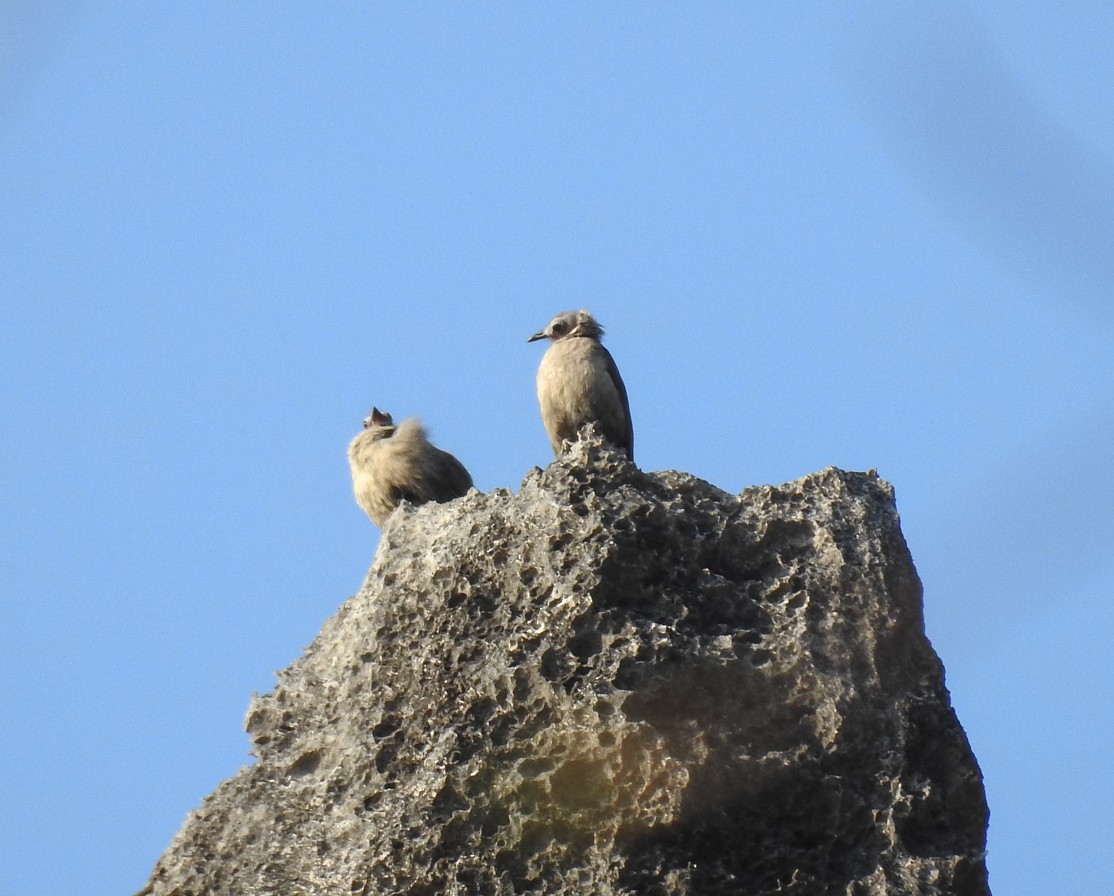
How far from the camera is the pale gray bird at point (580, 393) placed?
480 inches

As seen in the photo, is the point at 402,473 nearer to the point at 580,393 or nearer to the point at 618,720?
the point at 580,393

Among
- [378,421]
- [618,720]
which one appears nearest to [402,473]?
[378,421]

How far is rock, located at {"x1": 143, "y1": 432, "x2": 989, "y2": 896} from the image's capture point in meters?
6.57

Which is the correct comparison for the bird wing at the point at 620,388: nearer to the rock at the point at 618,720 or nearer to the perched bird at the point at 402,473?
the perched bird at the point at 402,473

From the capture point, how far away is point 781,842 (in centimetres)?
664

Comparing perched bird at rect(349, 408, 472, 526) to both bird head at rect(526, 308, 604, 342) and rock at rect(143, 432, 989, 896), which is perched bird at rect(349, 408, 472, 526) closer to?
bird head at rect(526, 308, 604, 342)

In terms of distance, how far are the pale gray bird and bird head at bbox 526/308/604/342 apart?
1.01ft

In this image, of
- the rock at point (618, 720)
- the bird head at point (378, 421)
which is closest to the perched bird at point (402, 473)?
the bird head at point (378, 421)

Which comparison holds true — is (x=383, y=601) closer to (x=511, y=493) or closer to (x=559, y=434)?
(x=511, y=493)

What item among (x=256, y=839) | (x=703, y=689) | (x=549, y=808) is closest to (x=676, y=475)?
(x=703, y=689)

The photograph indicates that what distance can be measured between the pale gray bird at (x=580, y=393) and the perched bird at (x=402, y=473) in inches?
35.4

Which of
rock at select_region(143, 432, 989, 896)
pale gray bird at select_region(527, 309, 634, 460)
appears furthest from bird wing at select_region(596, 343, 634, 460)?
rock at select_region(143, 432, 989, 896)

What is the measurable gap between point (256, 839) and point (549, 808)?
131 centimetres

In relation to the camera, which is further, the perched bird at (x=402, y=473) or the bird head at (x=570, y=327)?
the bird head at (x=570, y=327)
